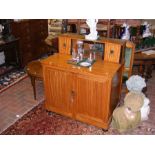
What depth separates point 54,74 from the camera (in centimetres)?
310

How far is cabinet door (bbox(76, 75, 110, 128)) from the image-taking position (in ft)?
9.25

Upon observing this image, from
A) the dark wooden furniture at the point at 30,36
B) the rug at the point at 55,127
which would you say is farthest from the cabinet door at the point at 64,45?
the dark wooden furniture at the point at 30,36

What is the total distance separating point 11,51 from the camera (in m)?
5.03

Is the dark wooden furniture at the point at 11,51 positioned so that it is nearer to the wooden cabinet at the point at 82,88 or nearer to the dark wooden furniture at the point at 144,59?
the wooden cabinet at the point at 82,88

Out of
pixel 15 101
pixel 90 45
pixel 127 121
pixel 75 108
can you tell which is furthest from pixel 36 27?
pixel 127 121

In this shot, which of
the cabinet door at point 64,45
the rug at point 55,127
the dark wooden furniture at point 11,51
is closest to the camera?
the rug at point 55,127

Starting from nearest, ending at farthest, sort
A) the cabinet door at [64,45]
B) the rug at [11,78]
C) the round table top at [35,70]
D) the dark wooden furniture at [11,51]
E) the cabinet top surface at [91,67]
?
the cabinet top surface at [91,67]
the cabinet door at [64,45]
the round table top at [35,70]
the rug at [11,78]
the dark wooden furniture at [11,51]

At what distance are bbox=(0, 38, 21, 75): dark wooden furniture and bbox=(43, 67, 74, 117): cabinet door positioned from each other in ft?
6.11

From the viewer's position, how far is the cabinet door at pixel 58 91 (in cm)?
306

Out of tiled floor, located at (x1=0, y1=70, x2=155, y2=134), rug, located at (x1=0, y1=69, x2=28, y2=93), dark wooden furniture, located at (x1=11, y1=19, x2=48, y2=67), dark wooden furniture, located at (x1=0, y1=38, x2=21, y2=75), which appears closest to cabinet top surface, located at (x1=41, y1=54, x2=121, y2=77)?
tiled floor, located at (x1=0, y1=70, x2=155, y2=134)

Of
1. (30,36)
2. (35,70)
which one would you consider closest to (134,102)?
(35,70)

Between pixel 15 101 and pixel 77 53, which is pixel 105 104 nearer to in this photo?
pixel 77 53

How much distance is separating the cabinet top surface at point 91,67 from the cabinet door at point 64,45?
20cm
